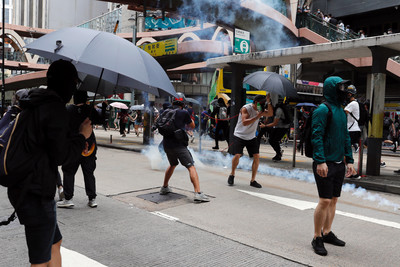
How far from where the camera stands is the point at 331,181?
12.2 feet

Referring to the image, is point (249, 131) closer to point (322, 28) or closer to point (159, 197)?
point (159, 197)

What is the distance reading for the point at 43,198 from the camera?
2084 mm

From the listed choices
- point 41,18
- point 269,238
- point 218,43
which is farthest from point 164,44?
point 41,18

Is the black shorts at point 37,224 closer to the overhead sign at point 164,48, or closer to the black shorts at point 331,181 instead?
the black shorts at point 331,181

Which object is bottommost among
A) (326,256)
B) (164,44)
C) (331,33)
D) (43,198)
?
(326,256)

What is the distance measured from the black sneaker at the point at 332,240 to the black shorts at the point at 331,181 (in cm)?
50

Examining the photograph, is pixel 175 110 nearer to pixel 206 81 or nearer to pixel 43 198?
pixel 43 198

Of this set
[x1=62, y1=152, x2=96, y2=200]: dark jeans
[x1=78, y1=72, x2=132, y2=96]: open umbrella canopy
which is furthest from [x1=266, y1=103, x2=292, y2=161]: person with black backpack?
[x1=78, y1=72, x2=132, y2=96]: open umbrella canopy

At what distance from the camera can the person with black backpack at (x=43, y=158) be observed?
6.63 feet

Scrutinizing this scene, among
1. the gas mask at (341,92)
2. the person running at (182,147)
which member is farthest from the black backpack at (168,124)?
the gas mask at (341,92)

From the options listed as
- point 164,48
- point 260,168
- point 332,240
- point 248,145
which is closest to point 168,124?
point 248,145

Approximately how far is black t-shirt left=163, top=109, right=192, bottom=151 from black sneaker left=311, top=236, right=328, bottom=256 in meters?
2.65

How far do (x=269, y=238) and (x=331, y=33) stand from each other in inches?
606

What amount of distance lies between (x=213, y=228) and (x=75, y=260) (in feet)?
5.57
